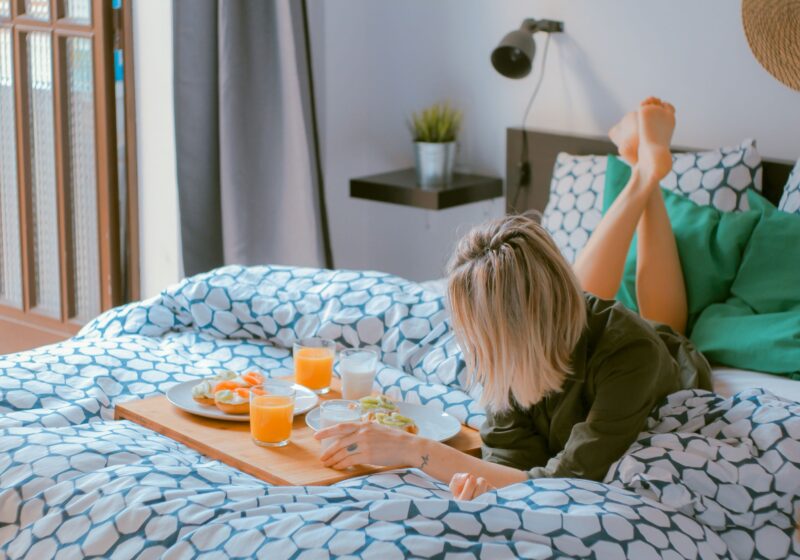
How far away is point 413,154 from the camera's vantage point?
4.06 m

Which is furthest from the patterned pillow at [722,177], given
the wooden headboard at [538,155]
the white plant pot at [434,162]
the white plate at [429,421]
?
the white plate at [429,421]

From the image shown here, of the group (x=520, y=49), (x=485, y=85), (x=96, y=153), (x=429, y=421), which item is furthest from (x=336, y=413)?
(x=485, y=85)

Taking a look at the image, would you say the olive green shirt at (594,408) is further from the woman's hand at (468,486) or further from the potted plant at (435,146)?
the potted plant at (435,146)

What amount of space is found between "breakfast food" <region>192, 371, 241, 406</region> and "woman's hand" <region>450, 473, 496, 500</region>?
500 mm

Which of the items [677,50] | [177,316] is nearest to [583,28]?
[677,50]

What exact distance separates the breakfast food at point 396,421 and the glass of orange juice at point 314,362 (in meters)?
0.26

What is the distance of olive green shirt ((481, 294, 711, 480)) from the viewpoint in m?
1.85

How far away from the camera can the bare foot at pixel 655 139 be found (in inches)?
106

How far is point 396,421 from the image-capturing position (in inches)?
78.2

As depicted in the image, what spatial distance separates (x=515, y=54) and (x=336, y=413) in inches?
70.1

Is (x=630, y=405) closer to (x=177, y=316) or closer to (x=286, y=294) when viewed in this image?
(x=286, y=294)

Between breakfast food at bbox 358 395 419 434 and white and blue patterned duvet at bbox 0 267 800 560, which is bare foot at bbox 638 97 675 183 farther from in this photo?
breakfast food at bbox 358 395 419 434

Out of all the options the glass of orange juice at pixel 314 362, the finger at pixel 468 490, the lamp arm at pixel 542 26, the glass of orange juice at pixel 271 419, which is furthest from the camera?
the lamp arm at pixel 542 26

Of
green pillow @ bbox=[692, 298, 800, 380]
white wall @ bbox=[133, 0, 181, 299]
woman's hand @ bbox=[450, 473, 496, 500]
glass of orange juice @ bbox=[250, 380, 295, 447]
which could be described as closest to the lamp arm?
white wall @ bbox=[133, 0, 181, 299]
